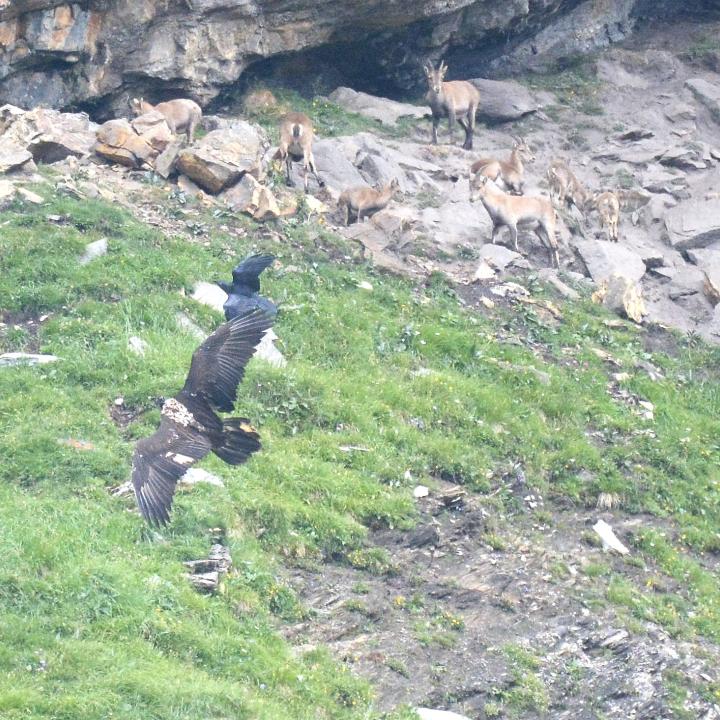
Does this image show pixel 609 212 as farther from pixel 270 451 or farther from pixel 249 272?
pixel 270 451

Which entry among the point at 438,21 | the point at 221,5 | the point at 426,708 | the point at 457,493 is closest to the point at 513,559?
the point at 457,493

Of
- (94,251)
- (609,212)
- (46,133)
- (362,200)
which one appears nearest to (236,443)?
(94,251)

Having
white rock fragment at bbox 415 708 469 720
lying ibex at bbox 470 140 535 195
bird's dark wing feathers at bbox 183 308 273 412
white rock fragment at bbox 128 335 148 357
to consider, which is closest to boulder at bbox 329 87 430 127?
lying ibex at bbox 470 140 535 195

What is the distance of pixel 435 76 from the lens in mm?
24250

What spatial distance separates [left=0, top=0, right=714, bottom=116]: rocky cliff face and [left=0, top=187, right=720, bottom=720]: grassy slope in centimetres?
461

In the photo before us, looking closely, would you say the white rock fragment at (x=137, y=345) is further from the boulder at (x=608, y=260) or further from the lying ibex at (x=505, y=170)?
the lying ibex at (x=505, y=170)

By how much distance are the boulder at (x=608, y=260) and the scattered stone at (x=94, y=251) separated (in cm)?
695

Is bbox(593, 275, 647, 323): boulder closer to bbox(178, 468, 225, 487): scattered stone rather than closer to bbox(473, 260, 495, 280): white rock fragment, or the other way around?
bbox(473, 260, 495, 280): white rock fragment

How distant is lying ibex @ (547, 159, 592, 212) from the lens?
22312mm

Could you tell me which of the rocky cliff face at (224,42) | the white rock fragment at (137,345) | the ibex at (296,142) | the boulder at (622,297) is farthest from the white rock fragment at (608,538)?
the rocky cliff face at (224,42)

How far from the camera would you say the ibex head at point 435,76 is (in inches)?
939

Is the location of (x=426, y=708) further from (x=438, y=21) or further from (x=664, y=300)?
(x=438, y=21)

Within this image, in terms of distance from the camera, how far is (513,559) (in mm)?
12625

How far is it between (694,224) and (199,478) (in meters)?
12.0
